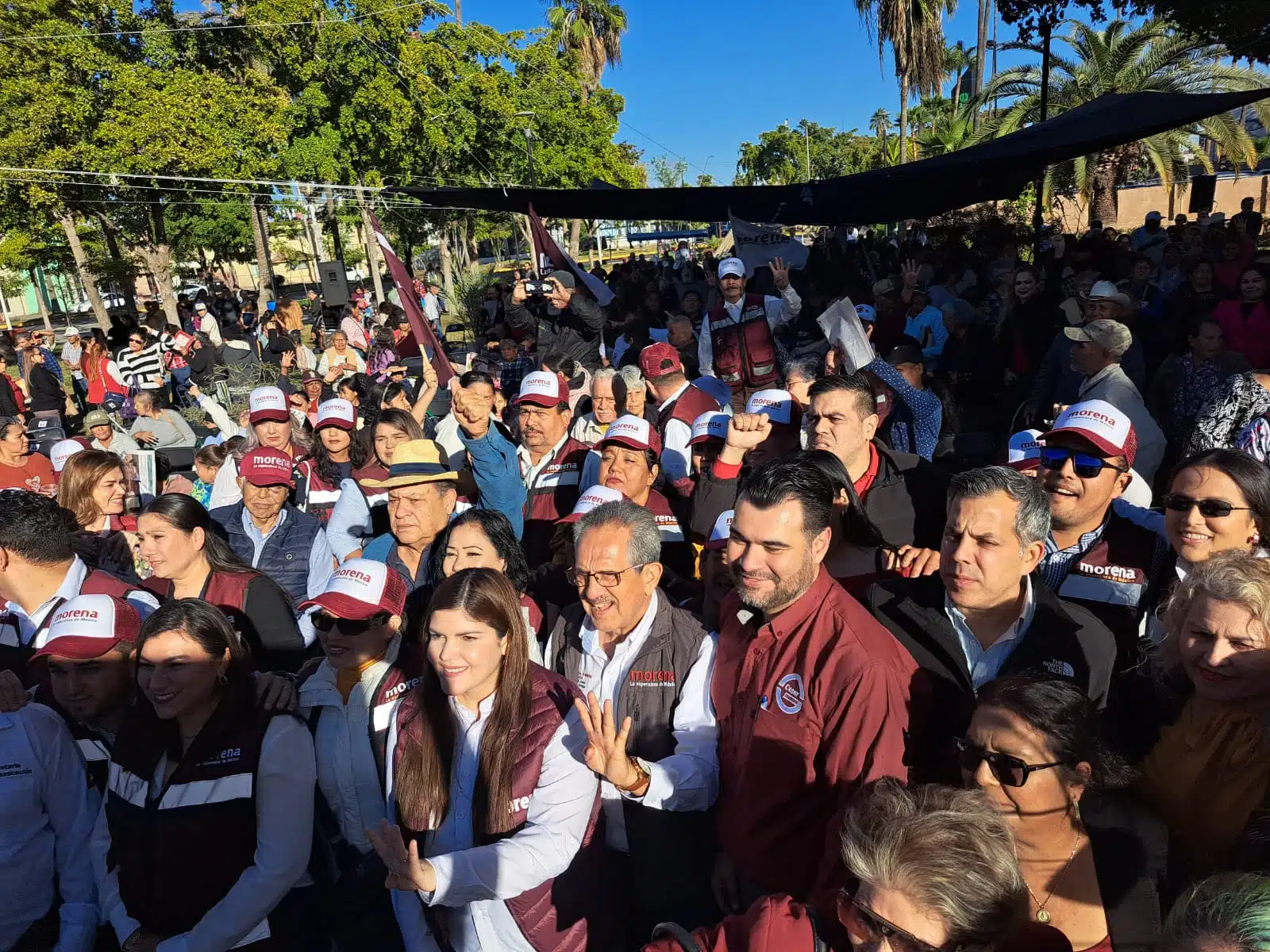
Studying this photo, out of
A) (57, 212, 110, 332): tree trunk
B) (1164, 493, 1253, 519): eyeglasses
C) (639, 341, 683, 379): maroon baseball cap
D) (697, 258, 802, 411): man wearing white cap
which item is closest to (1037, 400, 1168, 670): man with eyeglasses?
(1164, 493, 1253, 519): eyeglasses

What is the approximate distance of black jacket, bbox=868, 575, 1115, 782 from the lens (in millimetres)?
2314

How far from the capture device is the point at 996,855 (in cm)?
149

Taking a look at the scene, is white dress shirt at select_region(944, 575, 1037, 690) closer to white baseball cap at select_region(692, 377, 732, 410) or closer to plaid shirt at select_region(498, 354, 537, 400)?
white baseball cap at select_region(692, 377, 732, 410)

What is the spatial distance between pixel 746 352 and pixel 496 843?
4927 mm

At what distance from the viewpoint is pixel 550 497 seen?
4535mm

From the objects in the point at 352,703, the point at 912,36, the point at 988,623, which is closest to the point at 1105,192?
the point at 912,36

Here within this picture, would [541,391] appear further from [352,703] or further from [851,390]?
[352,703]

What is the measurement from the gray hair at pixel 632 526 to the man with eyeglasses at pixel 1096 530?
1.40 metres

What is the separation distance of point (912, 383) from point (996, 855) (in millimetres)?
3898

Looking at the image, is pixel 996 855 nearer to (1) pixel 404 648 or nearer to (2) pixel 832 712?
(2) pixel 832 712

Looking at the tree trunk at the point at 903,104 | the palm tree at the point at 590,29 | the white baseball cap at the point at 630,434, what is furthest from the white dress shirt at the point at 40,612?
the palm tree at the point at 590,29

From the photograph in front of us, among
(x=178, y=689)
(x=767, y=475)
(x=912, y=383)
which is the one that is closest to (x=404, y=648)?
(x=178, y=689)

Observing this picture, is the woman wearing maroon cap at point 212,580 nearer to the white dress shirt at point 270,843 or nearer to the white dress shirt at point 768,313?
the white dress shirt at point 270,843

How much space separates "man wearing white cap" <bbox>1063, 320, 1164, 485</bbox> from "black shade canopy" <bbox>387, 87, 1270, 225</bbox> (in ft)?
8.45
